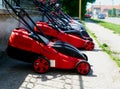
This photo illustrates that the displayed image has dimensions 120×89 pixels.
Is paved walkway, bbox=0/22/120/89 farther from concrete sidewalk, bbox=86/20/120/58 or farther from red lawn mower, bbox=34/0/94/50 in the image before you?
concrete sidewalk, bbox=86/20/120/58

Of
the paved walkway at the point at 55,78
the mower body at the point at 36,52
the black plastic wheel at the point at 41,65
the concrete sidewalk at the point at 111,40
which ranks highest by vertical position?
the mower body at the point at 36,52

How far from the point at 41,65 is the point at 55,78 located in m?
0.49

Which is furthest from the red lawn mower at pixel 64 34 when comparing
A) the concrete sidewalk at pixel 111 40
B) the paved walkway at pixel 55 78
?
the paved walkway at pixel 55 78

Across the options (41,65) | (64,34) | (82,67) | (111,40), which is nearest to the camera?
(41,65)

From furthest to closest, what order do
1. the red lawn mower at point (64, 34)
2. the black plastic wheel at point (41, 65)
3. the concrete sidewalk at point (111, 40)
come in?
the concrete sidewalk at point (111, 40), the red lawn mower at point (64, 34), the black plastic wheel at point (41, 65)

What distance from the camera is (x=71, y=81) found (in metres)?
6.93

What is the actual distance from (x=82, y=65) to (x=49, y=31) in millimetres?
3890

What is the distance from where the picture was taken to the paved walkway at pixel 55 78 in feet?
21.3

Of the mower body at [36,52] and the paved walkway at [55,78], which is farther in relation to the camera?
the mower body at [36,52]

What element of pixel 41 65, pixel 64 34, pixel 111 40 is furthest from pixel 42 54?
pixel 111 40

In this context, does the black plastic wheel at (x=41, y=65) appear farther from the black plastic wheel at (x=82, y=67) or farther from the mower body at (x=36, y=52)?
the black plastic wheel at (x=82, y=67)

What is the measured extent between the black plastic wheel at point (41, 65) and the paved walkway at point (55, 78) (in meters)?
0.10

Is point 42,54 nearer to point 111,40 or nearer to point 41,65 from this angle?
point 41,65

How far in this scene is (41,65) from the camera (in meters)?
7.46
